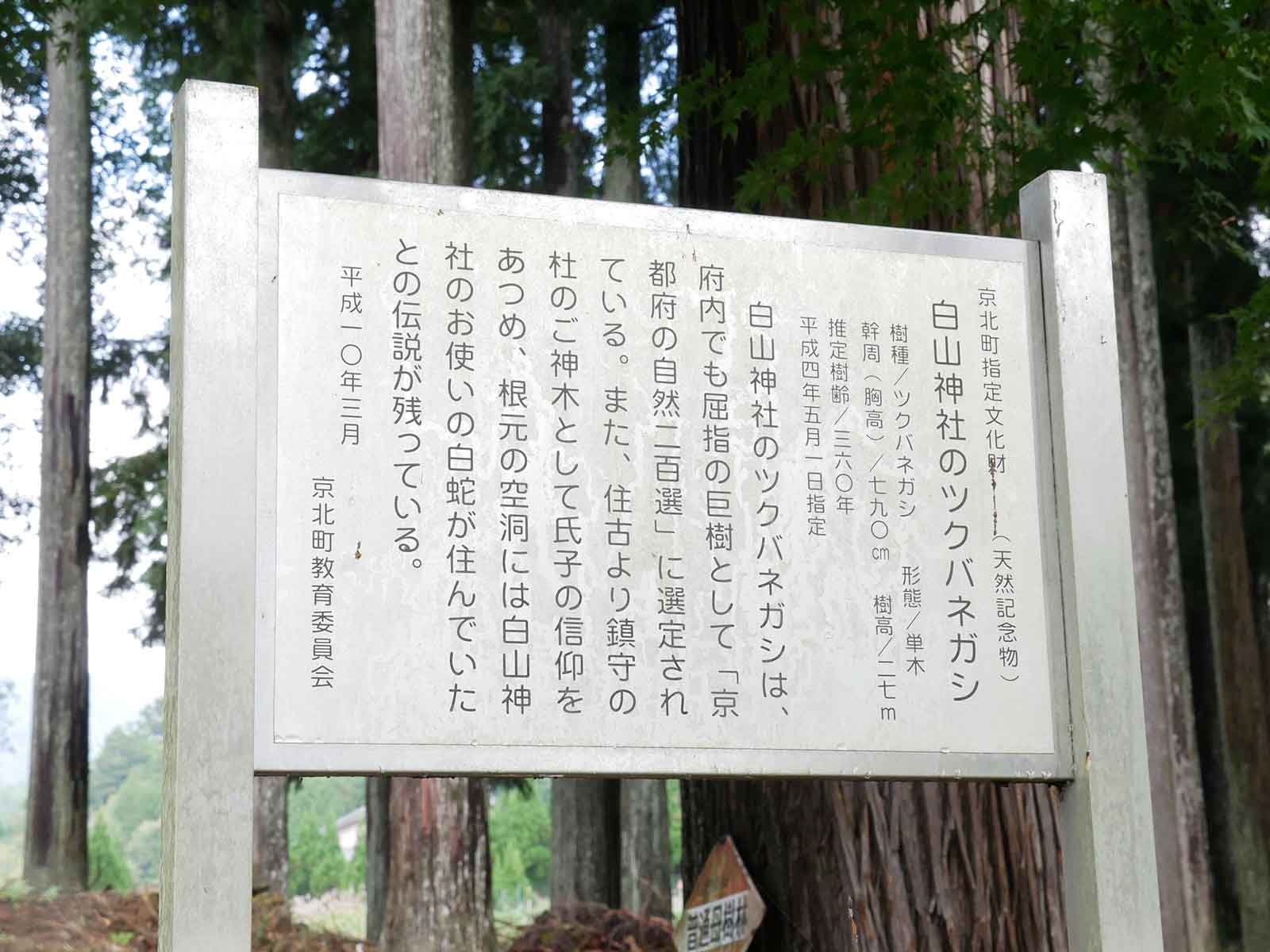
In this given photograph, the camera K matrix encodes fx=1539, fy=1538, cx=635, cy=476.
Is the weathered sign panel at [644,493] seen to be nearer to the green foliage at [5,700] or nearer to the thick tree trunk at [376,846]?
the thick tree trunk at [376,846]

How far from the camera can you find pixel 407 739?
2676 millimetres

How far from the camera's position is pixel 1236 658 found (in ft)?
48.0

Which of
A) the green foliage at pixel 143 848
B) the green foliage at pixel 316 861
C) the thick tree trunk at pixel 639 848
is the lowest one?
the green foliage at pixel 143 848

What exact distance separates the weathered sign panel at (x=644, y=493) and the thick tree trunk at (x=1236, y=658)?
11854 millimetres

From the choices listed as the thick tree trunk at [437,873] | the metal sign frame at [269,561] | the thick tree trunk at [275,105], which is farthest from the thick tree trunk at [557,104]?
the metal sign frame at [269,561]

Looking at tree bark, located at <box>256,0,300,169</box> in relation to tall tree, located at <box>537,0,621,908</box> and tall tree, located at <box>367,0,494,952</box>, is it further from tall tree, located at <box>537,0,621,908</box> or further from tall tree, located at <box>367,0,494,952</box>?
tall tree, located at <box>367,0,494,952</box>

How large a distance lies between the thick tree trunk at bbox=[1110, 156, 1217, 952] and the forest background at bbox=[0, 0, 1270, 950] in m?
0.03

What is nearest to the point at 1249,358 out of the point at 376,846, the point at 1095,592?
the point at 1095,592

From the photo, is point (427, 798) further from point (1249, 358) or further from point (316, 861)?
point (316, 861)

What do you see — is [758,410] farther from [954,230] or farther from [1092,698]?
[954,230]

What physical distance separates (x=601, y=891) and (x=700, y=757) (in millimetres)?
10159

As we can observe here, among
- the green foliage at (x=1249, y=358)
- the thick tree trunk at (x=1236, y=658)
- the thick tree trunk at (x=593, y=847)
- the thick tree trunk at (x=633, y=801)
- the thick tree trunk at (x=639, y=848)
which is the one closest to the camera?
the green foliage at (x=1249, y=358)

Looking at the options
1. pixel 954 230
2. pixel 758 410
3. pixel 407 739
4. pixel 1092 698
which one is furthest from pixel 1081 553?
pixel 954 230

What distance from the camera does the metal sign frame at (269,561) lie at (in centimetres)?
259
